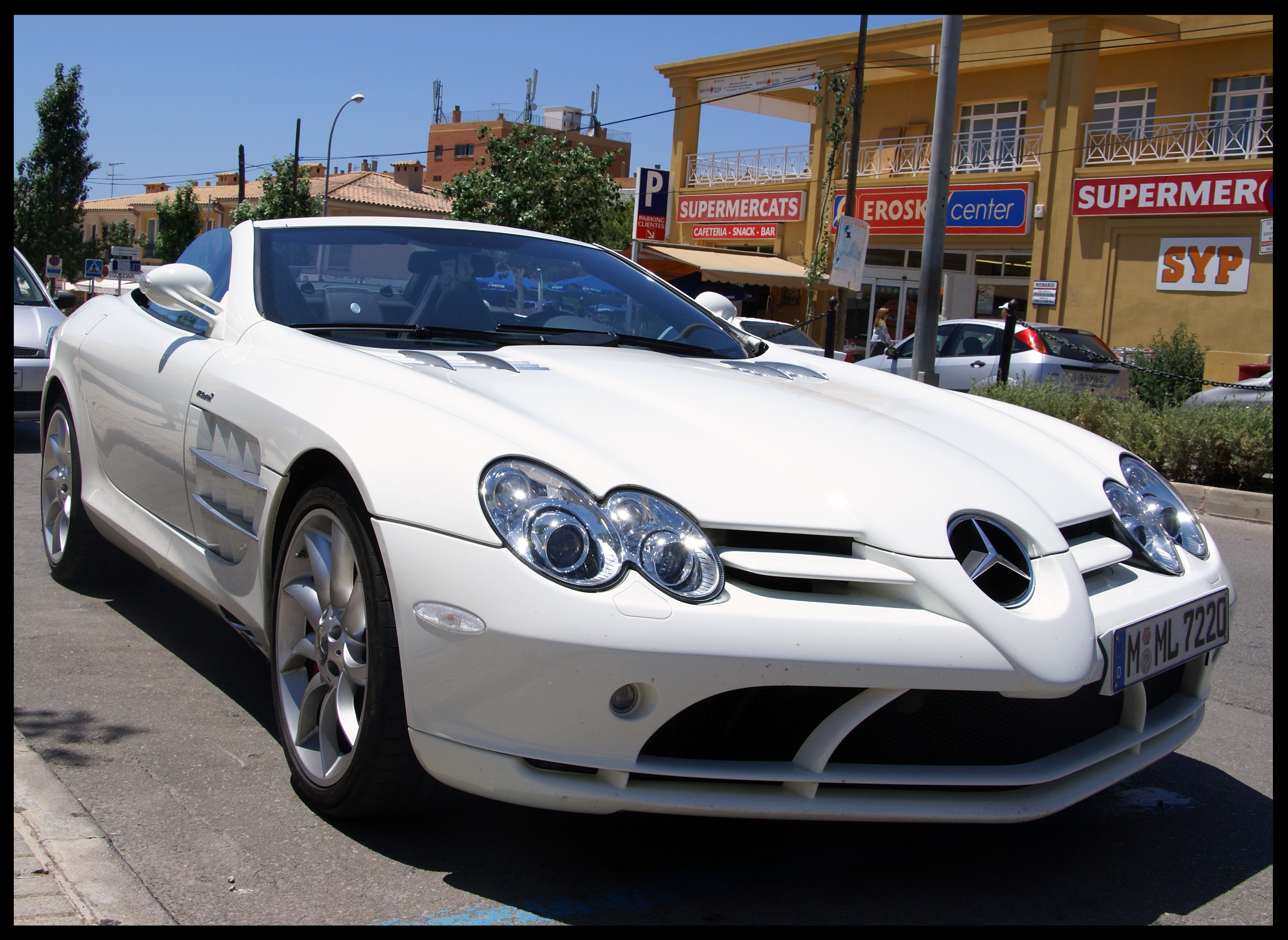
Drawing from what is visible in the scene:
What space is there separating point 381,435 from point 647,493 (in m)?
0.60

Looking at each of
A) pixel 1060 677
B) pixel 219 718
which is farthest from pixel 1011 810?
pixel 219 718

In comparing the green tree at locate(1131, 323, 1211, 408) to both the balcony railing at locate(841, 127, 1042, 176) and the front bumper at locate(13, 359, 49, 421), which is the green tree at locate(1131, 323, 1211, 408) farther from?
the front bumper at locate(13, 359, 49, 421)

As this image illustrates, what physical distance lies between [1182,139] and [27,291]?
22.7 m

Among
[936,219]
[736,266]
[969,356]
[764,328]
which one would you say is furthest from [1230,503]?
[736,266]

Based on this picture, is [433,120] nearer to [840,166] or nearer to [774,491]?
[840,166]

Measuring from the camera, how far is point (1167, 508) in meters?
2.90

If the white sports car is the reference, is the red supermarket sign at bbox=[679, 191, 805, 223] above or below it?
above

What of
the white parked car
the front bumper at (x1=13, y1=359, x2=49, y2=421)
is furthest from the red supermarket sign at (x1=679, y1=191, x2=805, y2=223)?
the front bumper at (x1=13, y1=359, x2=49, y2=421)

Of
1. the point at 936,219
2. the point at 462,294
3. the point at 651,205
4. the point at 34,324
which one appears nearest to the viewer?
the point at 462,294

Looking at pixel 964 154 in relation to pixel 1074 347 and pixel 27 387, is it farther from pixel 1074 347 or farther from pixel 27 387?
pixel 27 387

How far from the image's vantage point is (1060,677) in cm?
217

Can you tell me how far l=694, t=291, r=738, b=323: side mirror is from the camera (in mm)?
4316

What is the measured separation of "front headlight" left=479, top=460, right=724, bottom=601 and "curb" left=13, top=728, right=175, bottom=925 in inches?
36.8
